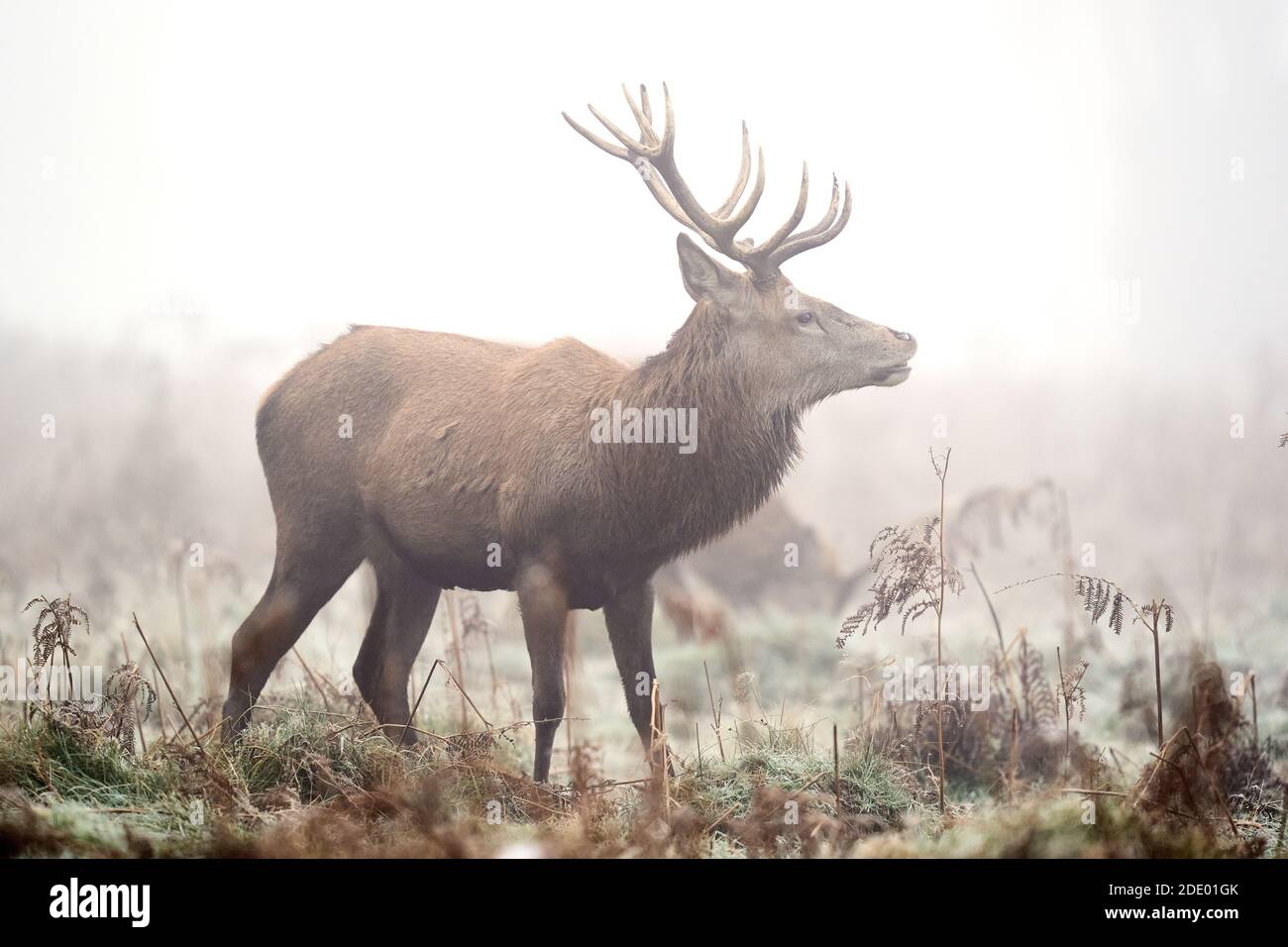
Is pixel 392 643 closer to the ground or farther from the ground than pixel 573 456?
closer to the ground

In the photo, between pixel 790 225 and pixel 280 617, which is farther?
pixel 280 617

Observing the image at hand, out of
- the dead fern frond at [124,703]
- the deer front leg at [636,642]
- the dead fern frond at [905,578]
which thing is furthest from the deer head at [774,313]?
the dead fern frond at [124,703]

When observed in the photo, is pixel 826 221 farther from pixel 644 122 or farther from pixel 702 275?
pixel 644 122

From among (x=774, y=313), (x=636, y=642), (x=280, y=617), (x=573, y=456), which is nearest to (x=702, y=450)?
(x=573, y=456)

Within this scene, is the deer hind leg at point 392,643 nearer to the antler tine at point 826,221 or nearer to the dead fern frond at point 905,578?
the dead fern frond at point 905,578

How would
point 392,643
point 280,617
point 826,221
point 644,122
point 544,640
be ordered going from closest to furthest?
point 544,640 → point 826,221 → point 644,122 → point 280,617 → point 392,643

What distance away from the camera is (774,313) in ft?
16.2

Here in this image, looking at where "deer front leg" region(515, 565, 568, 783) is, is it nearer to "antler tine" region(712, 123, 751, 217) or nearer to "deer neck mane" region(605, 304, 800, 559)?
"deer neck mane" region(605, 304, 800, 559)

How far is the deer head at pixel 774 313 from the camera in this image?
16.0 feet

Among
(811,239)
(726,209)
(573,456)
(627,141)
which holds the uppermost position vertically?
(627,141)

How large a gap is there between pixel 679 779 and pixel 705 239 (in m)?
1.97

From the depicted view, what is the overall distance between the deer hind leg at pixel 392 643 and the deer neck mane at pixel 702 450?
1131 millimetres

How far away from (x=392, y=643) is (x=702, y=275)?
1972mm
